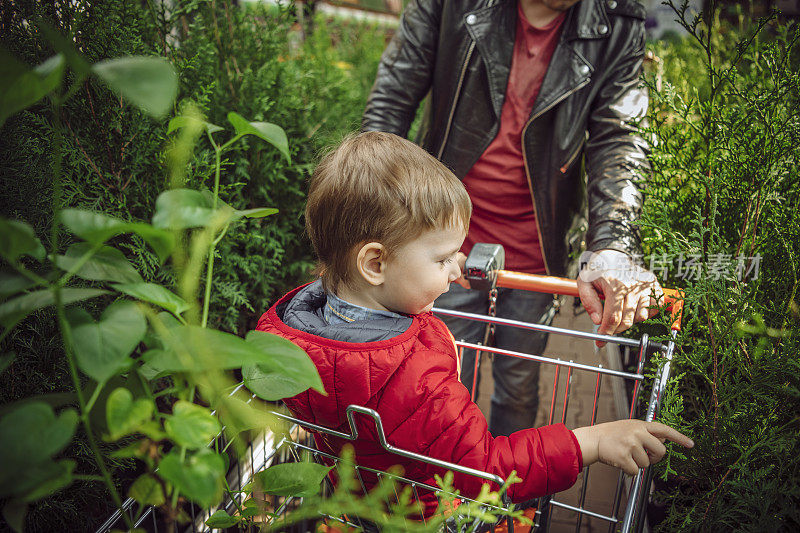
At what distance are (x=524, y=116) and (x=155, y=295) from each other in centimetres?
170

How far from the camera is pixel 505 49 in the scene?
2031 mm

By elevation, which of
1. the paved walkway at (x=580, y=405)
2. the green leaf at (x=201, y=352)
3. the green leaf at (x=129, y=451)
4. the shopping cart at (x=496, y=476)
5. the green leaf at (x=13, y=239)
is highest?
the green leaf at (x=13, y=239)

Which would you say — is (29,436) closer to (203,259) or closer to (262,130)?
(203,259)

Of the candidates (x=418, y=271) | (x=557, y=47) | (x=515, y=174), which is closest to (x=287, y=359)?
(x=418, y=271)

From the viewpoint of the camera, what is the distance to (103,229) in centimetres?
63

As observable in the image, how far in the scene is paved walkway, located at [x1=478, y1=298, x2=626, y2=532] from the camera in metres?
2.46

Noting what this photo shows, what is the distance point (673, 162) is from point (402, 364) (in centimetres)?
115

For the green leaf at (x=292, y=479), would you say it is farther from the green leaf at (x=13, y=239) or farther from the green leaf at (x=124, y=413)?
the green leaf at (x=13, y=239)

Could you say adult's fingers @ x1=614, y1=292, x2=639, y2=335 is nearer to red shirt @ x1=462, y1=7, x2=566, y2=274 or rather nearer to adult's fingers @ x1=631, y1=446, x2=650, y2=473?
adult's fingers @ x1=631, y1=446, x2=650, y2=473

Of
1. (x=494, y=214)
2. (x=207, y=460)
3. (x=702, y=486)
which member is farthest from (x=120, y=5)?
(x=702, y=486)

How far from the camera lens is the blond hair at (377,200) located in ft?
4.27

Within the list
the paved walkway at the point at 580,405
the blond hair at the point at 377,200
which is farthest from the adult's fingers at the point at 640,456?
the blond hair at the point at 377,200

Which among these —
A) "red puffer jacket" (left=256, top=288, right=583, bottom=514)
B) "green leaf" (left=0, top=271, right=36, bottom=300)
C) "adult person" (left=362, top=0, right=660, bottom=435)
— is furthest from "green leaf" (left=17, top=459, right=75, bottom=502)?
"adult person" (left=362, top=0, right=660, bottom=435)

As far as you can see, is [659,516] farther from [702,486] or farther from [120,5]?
[120,5]
